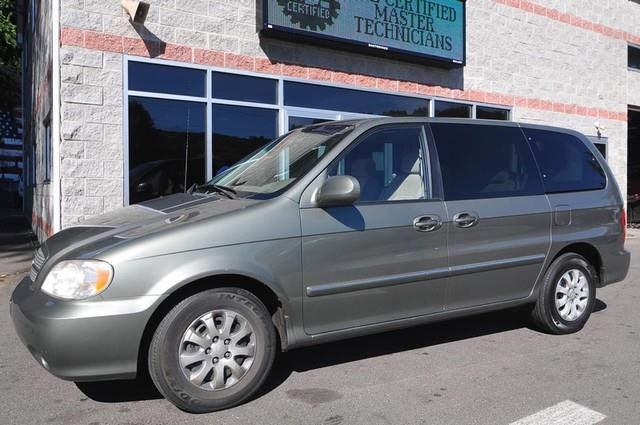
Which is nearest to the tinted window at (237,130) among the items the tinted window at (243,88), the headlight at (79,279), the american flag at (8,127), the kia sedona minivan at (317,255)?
the tinted window at (243,88)

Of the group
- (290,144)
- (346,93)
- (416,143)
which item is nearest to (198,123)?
(346,93)

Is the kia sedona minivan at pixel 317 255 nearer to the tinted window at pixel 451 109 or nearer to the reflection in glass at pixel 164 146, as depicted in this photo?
the reflection in glass at pixel 164 146

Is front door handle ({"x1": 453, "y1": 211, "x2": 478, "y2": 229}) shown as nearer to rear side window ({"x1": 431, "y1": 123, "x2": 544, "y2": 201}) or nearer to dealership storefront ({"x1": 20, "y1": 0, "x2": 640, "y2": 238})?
rear side window ({"x1": 431, "y1": 123, "x2": 544, "y2": 201})

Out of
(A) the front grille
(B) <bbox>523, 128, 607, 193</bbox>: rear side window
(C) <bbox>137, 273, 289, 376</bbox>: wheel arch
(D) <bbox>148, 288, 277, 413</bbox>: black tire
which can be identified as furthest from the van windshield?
(B) <bbox>523, 128, 607, 193</bbox>: rear side window

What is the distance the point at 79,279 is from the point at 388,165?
88.7 inches

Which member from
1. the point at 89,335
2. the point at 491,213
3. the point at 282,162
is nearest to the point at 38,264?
the point at 89,335

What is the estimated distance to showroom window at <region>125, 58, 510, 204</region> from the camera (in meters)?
7.51

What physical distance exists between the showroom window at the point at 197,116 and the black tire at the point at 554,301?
14.7 feet

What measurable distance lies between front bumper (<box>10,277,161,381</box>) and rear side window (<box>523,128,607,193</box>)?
11.4 ft

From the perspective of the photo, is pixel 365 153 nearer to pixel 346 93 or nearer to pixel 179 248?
pixel 179 248

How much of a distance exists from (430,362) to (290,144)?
6.48 feet

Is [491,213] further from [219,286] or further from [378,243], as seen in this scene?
[219,286]

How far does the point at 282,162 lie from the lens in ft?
13.4

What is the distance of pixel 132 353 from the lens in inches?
122
